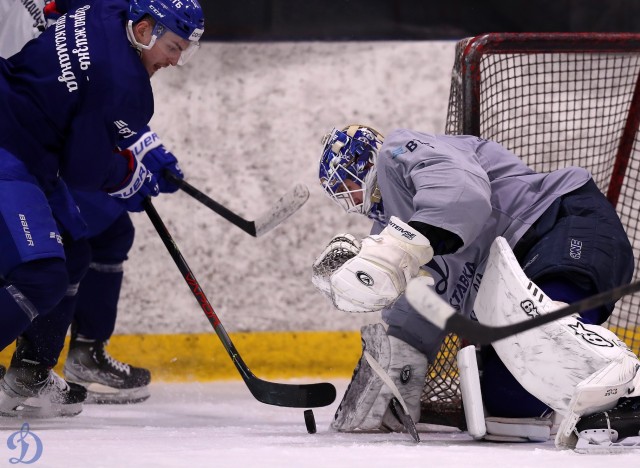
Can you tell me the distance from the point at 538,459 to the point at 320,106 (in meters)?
2.13

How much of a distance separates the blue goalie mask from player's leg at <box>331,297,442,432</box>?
856 millimetres

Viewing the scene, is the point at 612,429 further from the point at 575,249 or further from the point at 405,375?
the point at 405,375

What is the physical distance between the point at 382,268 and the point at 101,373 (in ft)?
Answer: 5.12

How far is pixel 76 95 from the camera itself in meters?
2.40

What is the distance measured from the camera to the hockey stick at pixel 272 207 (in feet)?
9.48

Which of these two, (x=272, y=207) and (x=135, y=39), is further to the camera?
(x=272, y=207)

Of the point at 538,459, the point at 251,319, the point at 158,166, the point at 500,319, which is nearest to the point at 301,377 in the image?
the point at 251,319

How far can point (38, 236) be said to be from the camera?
2320 mm

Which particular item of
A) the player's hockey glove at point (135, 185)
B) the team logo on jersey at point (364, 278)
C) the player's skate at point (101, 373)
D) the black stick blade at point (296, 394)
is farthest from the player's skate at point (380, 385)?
the player's skate at point (101, 373)

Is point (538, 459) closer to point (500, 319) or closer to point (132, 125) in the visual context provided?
point (500, 319)

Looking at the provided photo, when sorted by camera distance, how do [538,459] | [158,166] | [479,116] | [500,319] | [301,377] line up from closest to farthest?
[538,459]
[500,319]
[479,116]
[158,166]
[301,377]

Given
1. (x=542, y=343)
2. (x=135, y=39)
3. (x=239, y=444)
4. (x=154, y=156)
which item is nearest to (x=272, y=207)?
(x=154, y=156)

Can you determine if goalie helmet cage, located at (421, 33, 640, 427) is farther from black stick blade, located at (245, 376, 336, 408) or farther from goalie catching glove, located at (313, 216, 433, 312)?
goalie catching glove, located at (313, 216, 433, 312)

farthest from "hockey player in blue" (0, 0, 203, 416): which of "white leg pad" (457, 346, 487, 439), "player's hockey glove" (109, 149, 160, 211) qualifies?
"white leg pad" (457, 346, 487, 439)
